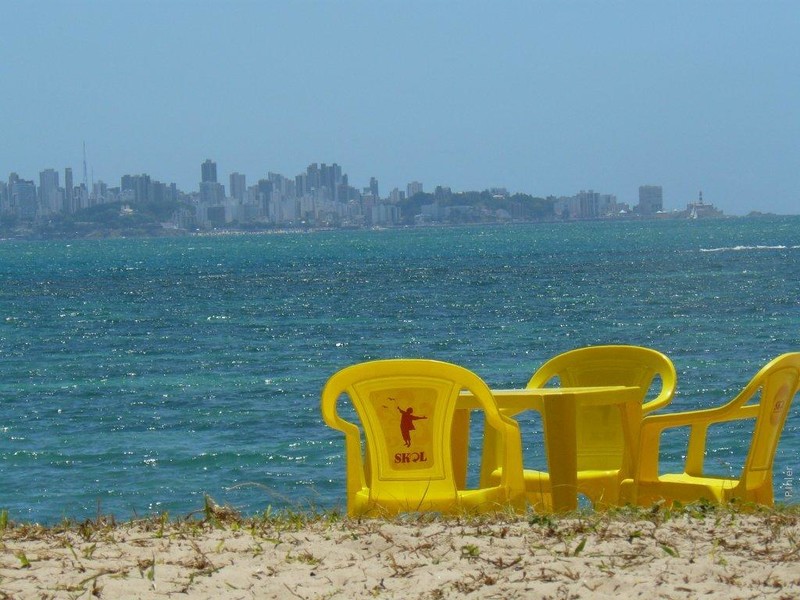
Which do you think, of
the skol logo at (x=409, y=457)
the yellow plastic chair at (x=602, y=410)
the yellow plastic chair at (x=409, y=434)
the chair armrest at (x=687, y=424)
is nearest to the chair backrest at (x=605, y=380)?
the yellow plastic chair at (x=602, y=410)

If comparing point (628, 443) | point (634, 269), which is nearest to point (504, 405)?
point (628, 443)

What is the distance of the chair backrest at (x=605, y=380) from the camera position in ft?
23.4

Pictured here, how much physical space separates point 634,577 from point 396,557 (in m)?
0.83

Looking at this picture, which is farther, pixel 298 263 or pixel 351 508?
pixel 298 263

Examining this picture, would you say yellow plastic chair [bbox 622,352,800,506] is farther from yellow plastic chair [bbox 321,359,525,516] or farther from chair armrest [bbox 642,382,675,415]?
yellow plastic chair [bbox 321,359,525,516]

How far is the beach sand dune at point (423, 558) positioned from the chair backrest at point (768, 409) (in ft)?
3.33

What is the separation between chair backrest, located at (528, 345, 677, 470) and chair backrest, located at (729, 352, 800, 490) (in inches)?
27.8

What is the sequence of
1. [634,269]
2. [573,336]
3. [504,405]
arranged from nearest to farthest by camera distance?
[504,405] < [573,336] < [634,269]

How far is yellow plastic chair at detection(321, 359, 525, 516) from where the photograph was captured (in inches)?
236

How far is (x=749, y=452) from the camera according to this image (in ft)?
20.8

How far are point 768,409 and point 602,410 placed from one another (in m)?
1.16

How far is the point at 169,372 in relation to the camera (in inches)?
856

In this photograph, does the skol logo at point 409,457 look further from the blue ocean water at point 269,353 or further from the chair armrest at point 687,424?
the chair armrest at point 687,424

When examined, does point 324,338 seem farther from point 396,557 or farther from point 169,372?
point 396,557
